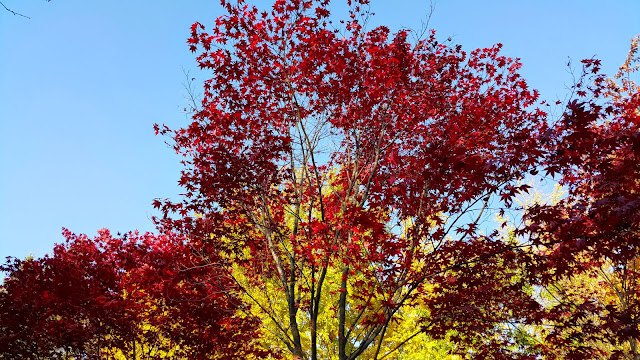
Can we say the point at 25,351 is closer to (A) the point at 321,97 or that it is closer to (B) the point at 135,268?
(B) the point at 135,268

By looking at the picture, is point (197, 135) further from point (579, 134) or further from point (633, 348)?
point (633, 348)

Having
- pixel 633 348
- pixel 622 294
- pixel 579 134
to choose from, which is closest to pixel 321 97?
pixel 579 134

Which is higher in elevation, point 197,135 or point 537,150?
point 197,135

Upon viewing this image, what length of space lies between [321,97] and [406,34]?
2107 millimetres

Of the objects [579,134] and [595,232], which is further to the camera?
[595,232]

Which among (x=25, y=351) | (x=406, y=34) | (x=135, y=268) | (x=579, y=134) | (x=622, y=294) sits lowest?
(x=622, y=294)

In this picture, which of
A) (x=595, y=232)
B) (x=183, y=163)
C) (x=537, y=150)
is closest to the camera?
(x=537, y=150)

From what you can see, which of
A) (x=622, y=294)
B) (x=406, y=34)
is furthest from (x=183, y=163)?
(x=622, y=294)

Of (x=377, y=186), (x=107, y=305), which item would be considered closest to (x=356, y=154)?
(x=377, y=186)

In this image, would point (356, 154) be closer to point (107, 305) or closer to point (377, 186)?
point (377, 186)

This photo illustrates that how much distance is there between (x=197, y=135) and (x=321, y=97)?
8.70 feet

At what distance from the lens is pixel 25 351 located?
1136cm

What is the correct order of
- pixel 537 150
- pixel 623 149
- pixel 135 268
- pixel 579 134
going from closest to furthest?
pixel 579 134
pixel 537 150
pixel 623 149
pixel 135 268

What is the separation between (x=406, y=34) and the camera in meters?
8.20
